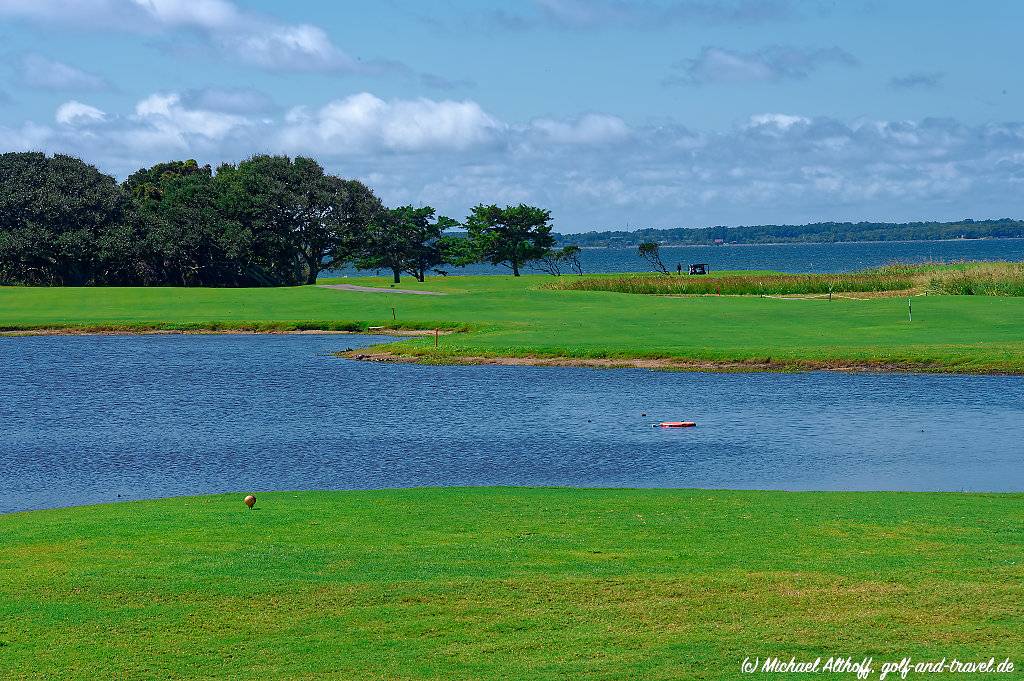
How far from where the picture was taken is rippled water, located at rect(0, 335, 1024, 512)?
953 inches

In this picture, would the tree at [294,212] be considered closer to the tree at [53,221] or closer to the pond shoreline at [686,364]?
the tree at [53,221]

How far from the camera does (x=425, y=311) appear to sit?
69.6 metres

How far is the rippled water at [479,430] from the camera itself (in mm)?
24203

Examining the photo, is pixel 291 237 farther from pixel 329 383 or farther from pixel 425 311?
pixel 329 383

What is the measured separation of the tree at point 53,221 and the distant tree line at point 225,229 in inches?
3.5

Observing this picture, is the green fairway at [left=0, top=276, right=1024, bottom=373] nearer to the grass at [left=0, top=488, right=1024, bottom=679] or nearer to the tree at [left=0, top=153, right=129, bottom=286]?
the tree at [left=0, top=153, right=129, bottom=286]

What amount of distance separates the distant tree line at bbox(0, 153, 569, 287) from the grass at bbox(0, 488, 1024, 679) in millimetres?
86760

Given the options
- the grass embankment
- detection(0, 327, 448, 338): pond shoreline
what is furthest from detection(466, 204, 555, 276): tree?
detection(0, 327, 448, 338): pond shoreline

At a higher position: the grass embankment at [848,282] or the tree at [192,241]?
the tree at [192,241]

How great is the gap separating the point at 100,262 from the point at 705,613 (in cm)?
9615

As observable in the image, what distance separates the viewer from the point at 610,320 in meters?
62.3

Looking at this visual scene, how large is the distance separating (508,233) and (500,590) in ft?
367

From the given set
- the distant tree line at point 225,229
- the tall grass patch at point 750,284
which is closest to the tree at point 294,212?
the distant tree line at point 225,229

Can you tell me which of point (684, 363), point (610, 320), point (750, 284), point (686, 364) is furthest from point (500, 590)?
point (750, 284)
